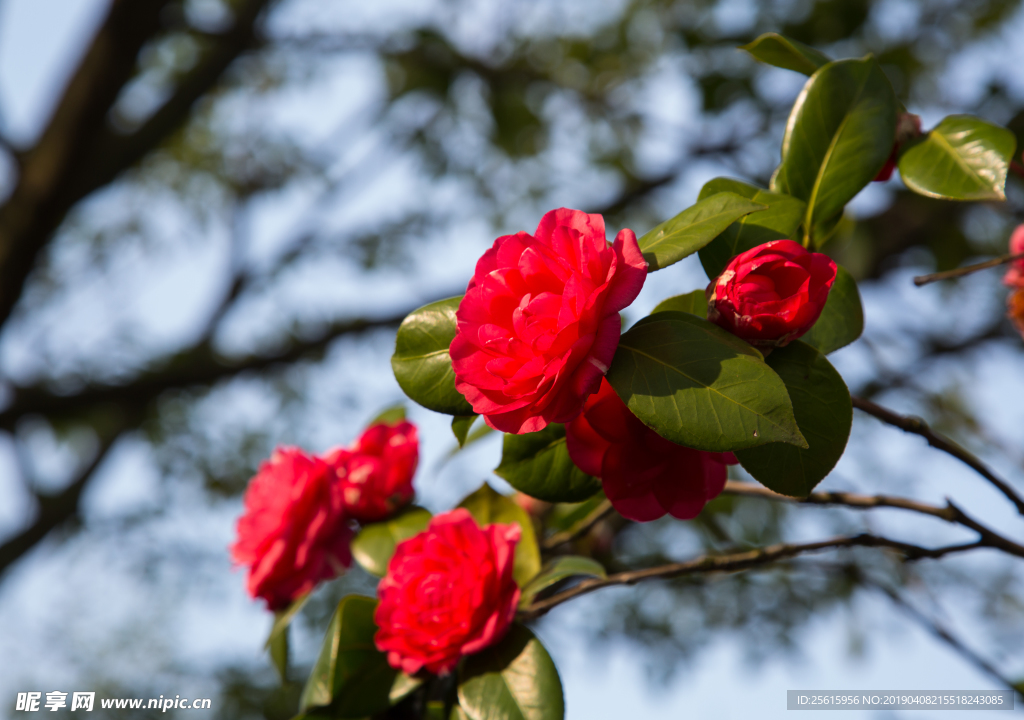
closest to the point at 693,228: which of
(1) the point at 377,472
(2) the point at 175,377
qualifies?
(1) the point at 377,472

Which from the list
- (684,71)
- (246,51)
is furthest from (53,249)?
(684,71)

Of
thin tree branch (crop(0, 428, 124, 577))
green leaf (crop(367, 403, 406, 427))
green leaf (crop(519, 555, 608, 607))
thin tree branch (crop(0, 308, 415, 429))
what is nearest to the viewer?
green leaf (crop(519, 555, 608, 607))

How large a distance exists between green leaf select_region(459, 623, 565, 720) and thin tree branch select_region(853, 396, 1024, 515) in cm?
29

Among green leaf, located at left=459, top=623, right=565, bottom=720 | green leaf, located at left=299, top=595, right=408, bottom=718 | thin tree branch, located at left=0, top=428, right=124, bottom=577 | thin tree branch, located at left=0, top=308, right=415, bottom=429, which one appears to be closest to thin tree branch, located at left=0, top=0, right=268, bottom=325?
thin tree branch, located at left=0, top=308, right=415, bottom=429

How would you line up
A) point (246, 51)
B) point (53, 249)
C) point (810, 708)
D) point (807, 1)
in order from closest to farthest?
point (810, 708), point (807, 1), point (246, 51), point (53, 249)

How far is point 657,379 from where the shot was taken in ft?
1.16

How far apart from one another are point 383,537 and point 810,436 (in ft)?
1.49

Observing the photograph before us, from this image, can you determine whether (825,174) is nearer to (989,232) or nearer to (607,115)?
(989,232)

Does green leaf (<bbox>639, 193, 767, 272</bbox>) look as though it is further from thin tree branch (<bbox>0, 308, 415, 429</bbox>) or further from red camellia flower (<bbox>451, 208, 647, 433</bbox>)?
thin tree branch (<bbox>0, 308, 415, 429</bbox>)

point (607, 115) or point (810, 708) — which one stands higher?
point (810, 708)

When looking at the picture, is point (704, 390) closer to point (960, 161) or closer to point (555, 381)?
point (555, 381)

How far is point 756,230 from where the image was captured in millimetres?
445

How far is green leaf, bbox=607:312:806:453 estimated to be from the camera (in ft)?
1.09

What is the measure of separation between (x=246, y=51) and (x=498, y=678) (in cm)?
281
